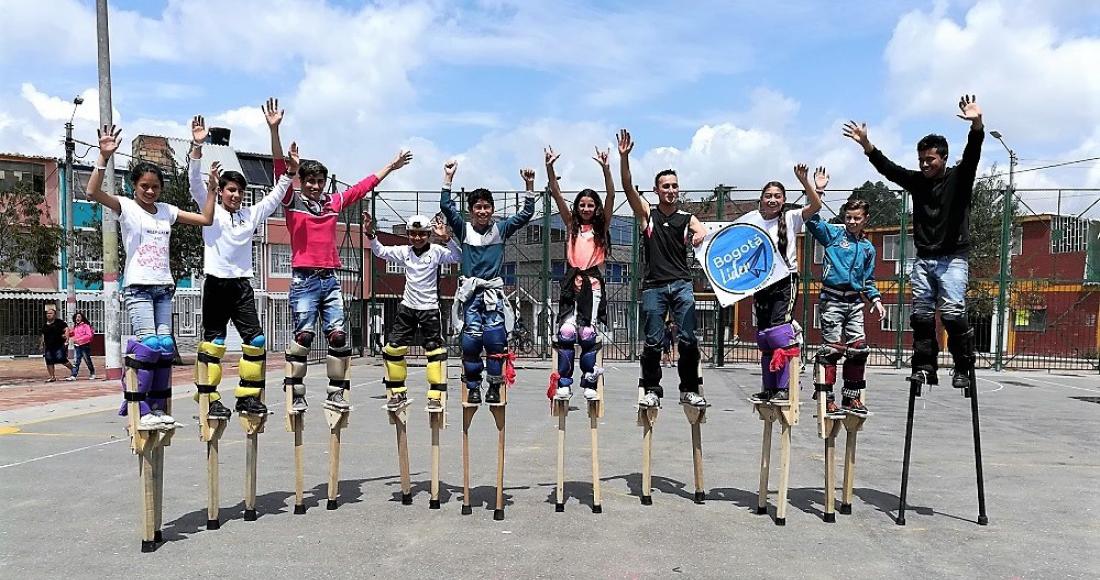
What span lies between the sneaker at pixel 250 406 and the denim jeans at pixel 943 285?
577 cm

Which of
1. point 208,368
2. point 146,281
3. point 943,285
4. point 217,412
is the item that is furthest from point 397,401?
point 943,285

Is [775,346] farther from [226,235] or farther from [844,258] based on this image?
[226,235]

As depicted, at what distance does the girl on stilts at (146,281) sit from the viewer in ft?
18.9

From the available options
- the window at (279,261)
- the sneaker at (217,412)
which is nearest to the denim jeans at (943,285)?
the sneaker at (217,412)

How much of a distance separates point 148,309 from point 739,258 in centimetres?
496

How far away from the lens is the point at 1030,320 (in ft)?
116

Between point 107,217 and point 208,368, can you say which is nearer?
point 208,368

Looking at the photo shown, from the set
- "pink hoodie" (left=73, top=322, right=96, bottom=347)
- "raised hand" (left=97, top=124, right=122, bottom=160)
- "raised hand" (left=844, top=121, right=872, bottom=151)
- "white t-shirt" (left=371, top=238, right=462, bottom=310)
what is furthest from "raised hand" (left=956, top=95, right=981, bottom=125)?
"pink hoodie" (left=73, top=322, right=96, bottom=347)

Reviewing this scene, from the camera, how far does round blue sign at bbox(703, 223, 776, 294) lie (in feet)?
22.3

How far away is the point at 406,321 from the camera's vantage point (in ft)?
23.4

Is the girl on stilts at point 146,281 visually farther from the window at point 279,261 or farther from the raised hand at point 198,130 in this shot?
the window at point 279,261

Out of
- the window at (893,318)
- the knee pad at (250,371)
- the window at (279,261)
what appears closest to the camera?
the knee pad at (250,371)

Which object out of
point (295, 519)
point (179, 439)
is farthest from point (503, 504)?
point (179, 439)

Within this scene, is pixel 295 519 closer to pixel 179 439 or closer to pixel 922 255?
pixel 179 439
